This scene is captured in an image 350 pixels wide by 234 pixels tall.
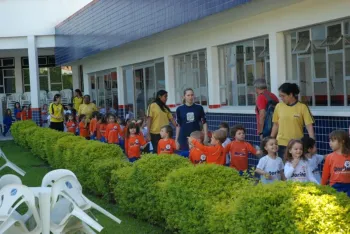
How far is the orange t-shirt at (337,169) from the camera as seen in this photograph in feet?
23.4

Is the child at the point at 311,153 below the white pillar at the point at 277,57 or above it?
below

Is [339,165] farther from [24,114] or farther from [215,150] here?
[24,114]

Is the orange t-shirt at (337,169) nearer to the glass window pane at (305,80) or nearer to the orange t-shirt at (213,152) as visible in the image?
the orange t-shirt at (213,152)

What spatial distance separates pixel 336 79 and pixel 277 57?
142 cm

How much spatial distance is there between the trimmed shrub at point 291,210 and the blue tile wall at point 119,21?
5791 millimetres

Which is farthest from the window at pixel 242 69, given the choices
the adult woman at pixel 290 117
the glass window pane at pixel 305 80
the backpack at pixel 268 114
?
the adult woman at pixel 290 117

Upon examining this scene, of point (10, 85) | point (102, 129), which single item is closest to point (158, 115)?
point (102, 129)

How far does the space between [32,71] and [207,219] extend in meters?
22.2

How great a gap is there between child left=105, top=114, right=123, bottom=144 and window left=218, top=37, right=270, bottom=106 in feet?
8.08

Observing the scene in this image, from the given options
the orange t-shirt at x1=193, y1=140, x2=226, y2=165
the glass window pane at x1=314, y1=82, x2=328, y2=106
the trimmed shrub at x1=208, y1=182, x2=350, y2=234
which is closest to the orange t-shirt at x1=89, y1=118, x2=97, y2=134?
the glass window pane at x1=314, y1=82, x2=328, y2=106

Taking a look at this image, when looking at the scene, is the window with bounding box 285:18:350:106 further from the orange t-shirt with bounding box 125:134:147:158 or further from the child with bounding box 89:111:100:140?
the child with bounding box 89:111:100:140

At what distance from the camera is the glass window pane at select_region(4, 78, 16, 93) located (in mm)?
35875

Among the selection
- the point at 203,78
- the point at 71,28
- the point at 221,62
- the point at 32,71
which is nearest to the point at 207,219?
the point at 221,62

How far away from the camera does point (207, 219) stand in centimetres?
626
